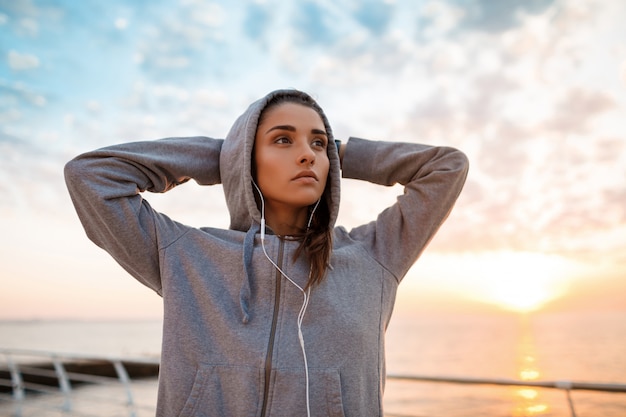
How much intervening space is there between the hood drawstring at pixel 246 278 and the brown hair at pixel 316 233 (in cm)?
14

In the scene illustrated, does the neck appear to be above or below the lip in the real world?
below

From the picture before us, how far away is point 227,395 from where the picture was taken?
45.1 inches

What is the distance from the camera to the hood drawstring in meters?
1.21

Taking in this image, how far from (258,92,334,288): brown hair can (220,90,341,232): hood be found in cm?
1

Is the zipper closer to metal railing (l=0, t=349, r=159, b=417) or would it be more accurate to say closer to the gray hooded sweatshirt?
the gray hooded sweatshirt

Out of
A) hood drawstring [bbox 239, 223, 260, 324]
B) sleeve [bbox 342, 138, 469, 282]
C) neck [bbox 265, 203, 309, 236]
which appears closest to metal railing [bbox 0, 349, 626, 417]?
sleeve [bbox 342, 138, 469, 282]

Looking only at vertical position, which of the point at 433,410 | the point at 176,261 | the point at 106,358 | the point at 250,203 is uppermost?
the point at 250,203

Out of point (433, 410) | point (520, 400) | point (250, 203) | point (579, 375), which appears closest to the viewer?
point (250, 203)

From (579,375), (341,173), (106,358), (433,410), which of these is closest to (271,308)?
(341,173)

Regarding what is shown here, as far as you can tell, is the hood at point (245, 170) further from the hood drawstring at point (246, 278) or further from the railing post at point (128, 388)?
the railing post at point (128, 388)

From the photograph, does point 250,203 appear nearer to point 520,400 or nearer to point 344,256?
point 344,256

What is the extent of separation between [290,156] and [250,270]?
1.24 feet

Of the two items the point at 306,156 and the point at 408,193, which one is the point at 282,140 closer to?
the point at 306,156

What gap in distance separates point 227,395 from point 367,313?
45cm
